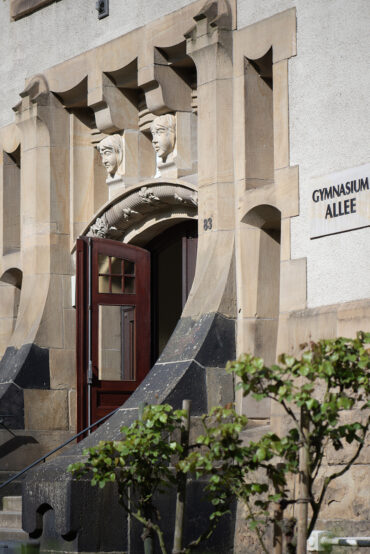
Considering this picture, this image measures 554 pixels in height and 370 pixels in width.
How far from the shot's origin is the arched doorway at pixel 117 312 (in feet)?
46.2

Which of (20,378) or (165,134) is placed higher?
(165,134)

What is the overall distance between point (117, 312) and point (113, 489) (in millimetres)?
4134

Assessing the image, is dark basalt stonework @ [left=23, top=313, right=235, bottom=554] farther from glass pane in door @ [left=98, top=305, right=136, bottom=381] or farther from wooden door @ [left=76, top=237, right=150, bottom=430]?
glass pane in door @ [left=98, top=305, right=136, bottom=381]

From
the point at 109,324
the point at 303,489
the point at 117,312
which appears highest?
the point at 117,312

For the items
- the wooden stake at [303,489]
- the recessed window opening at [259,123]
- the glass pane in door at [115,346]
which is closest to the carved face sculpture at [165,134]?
the recessed window opening at [259,123]

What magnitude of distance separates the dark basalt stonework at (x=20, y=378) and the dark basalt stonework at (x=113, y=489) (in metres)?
2.51

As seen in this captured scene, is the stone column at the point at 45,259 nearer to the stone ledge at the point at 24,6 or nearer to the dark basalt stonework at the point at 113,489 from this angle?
the stone ledge at the point at 24,6

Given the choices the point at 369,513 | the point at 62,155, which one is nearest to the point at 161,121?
the point at 62,155

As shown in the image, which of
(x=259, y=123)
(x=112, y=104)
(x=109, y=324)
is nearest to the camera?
(x=259, y=123)

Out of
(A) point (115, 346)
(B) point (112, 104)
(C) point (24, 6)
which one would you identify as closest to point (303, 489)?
(A) point (115, 346)

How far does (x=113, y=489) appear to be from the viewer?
11.3 metres

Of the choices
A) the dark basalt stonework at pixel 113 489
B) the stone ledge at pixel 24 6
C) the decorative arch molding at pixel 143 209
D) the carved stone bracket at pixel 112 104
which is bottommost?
the dark basalt stonework at pixel 113 489

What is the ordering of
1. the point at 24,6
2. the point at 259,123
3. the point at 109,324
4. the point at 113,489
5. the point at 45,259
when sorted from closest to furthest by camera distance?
the point at 113,489
the point at 259,123
the point at 109,324
the point at 45,259
the point at 24,6

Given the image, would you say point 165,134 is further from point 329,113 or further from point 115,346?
point 329,113
